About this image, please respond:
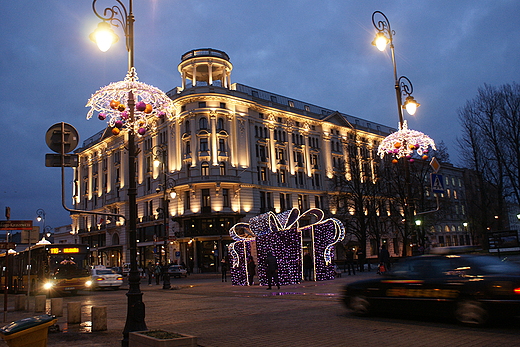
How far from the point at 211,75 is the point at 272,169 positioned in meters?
13.9

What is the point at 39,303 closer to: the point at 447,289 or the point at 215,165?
the point at 447,289

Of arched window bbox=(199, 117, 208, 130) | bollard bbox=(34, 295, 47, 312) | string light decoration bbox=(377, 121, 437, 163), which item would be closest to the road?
bollard bbox=(34, 295, 47, 312)

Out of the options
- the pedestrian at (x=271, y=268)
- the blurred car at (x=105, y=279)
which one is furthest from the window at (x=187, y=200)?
the pedestrian at (x=271, y=268)

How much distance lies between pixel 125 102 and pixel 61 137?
220 centimetres

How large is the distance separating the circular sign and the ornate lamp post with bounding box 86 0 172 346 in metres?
1.05

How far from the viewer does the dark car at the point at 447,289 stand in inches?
324

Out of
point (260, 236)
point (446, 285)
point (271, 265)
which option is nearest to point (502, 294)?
point (446, 285)

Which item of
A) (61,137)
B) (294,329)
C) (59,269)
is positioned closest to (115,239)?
(59,269)

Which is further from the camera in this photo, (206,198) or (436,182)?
(206,198)

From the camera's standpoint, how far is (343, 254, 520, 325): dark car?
8.22 meters

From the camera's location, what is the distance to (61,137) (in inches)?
374

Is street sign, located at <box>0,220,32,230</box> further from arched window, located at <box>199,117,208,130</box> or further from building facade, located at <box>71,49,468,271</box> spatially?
arched window, located at <box>199,117,208,130</box>

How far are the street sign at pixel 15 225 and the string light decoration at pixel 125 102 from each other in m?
5.16

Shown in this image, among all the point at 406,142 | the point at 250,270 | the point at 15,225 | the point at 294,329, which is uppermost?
the point at 406,142
